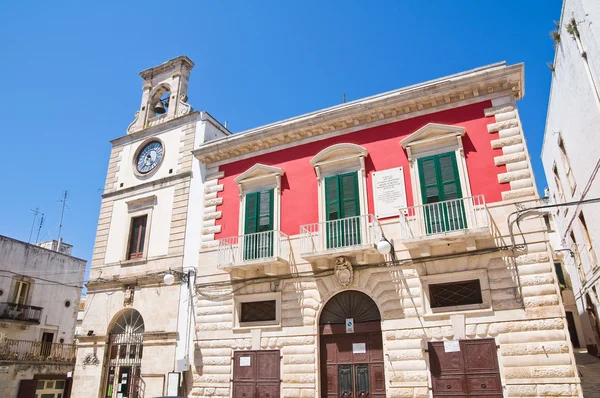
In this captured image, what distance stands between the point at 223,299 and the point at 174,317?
194 cm

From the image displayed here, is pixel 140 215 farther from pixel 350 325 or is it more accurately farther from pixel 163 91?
pixel 350 325

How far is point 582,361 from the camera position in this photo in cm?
1706

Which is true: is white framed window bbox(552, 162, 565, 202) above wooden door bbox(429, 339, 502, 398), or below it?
above

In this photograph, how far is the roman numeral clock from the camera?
656 inches

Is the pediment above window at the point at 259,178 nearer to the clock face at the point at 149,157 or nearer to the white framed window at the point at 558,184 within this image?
the clock face at the point at 149,157

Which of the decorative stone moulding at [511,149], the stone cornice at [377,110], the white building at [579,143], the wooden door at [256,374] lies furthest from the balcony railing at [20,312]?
the white building at [579,143]

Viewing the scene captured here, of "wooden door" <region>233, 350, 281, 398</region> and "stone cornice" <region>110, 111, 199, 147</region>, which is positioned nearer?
"wooden door" <region>233, 350, 281, 398</region>

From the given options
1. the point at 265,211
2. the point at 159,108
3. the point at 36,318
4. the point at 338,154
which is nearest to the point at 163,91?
the point at 159,108

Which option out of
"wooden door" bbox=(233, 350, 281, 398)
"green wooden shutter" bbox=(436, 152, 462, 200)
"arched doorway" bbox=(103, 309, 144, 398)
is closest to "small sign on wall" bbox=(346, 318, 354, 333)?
"wooden door" bbox=(233, 350, 281, 398)

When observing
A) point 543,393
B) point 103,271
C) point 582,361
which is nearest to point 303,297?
point 543,393

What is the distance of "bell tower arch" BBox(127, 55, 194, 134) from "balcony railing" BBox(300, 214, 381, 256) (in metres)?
8.52

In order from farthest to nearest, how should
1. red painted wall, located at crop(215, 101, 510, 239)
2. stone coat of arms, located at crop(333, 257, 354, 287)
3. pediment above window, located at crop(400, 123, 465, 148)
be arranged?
stone coat of arms, located at crop(333, 257, 354, 287), pediment above window, located at crop(400, 123, 465, 148), red painted wall, located at crop(215, 101, 510, 239)

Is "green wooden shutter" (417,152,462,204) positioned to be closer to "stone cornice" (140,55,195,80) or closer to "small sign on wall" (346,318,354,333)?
"small sign on wall" (346,318,354,333)

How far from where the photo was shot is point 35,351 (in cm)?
2173
